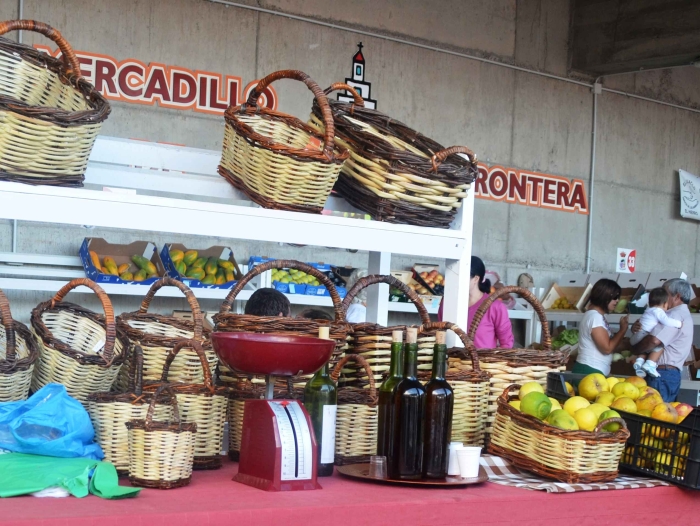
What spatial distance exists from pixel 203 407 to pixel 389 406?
18.9 inches

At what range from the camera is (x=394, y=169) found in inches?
110

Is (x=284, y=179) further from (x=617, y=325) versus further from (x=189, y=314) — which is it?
(x=617, y=325)

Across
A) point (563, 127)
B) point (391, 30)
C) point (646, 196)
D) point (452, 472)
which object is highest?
point (391, 30)

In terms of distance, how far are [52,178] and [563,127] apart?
269 inches

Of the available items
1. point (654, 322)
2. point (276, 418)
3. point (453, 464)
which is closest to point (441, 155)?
point (453, 464)

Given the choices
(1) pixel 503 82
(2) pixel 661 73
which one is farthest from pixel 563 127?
(2) pixel 661 73

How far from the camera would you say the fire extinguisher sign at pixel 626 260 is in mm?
8836

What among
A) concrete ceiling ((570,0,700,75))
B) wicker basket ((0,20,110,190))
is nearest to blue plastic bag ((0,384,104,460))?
wicker basket ((0,20,110,190))

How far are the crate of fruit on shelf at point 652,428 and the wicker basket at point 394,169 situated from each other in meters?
0.71

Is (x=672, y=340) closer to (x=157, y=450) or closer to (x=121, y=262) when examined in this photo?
(x=121, y=262)

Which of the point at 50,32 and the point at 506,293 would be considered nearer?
the point at 50,32

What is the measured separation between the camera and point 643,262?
29.7 feet

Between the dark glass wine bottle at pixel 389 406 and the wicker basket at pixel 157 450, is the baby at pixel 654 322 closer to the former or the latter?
the dark glass wine bottle at pixel 389 406

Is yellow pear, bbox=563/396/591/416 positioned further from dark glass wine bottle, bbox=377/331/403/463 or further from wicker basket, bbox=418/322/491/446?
dark glass wine bottle, bbox=377/331/403/463
